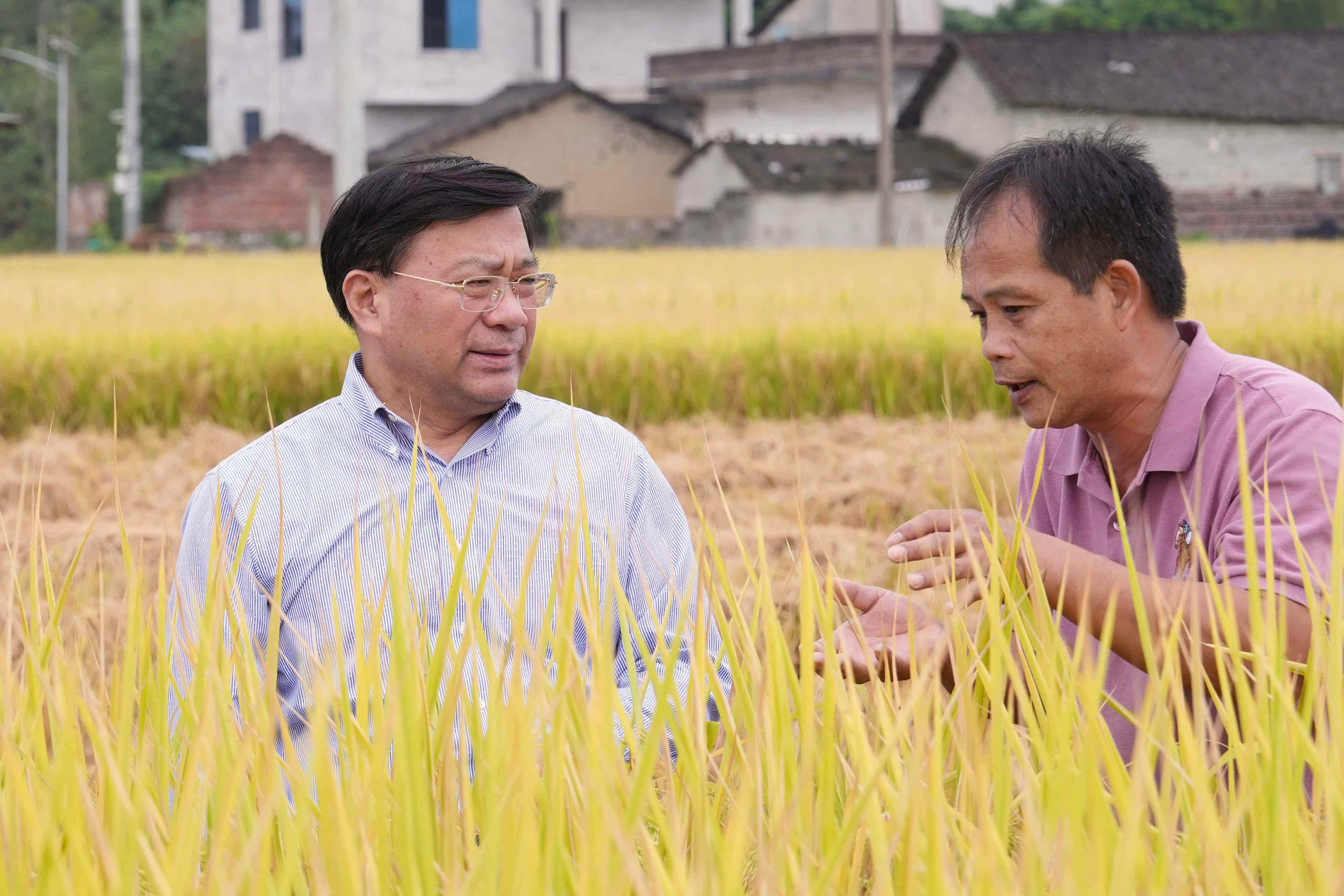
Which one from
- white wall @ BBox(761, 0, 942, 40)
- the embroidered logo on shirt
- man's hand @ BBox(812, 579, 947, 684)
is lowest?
man's hand @ BBox(812, 579, 947, 684)

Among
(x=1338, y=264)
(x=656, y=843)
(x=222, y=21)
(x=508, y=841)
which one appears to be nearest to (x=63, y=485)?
(x=656, y=843)

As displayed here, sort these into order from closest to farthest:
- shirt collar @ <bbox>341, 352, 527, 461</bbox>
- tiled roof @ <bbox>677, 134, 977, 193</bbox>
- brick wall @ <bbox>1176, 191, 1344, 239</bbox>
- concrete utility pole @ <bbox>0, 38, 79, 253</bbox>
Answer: shirt collar @ <bbox>341, 352, 527, 461</bbox>
tiled roof @ <bbox>677, 134, 977, 193</bbox>
brick wall @ <bbox>1176, 191, 1344, 239</bbox>
concrete utility pole @ <bbox>0, 38, 79, 253</bbox>

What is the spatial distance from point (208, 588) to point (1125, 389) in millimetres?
991

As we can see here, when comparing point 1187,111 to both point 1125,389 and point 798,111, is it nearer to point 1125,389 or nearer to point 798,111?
point 798,111

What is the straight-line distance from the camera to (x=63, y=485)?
3.99 metres

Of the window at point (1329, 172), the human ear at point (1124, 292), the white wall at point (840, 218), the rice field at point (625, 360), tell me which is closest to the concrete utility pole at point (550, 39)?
the white wall at point (840, 218)

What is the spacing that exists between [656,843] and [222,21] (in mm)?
28886

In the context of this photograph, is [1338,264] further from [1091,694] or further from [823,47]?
[823,47]

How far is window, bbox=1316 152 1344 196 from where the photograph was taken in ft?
84.2

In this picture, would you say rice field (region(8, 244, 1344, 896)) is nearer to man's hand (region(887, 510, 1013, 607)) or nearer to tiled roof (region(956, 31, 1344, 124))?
man's hand (region(887, 510, 1013, 607))

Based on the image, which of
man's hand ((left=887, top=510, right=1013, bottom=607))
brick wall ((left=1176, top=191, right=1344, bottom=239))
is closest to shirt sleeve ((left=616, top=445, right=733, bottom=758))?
man's hand ((left=887, top=510, right=1013, bottom=607))

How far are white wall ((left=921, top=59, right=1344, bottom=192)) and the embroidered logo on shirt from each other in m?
22.7

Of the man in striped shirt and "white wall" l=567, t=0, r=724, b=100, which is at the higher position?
"white wall" l=567, t=0, r=724, b=100

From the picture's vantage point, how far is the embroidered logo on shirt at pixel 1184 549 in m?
1.58
